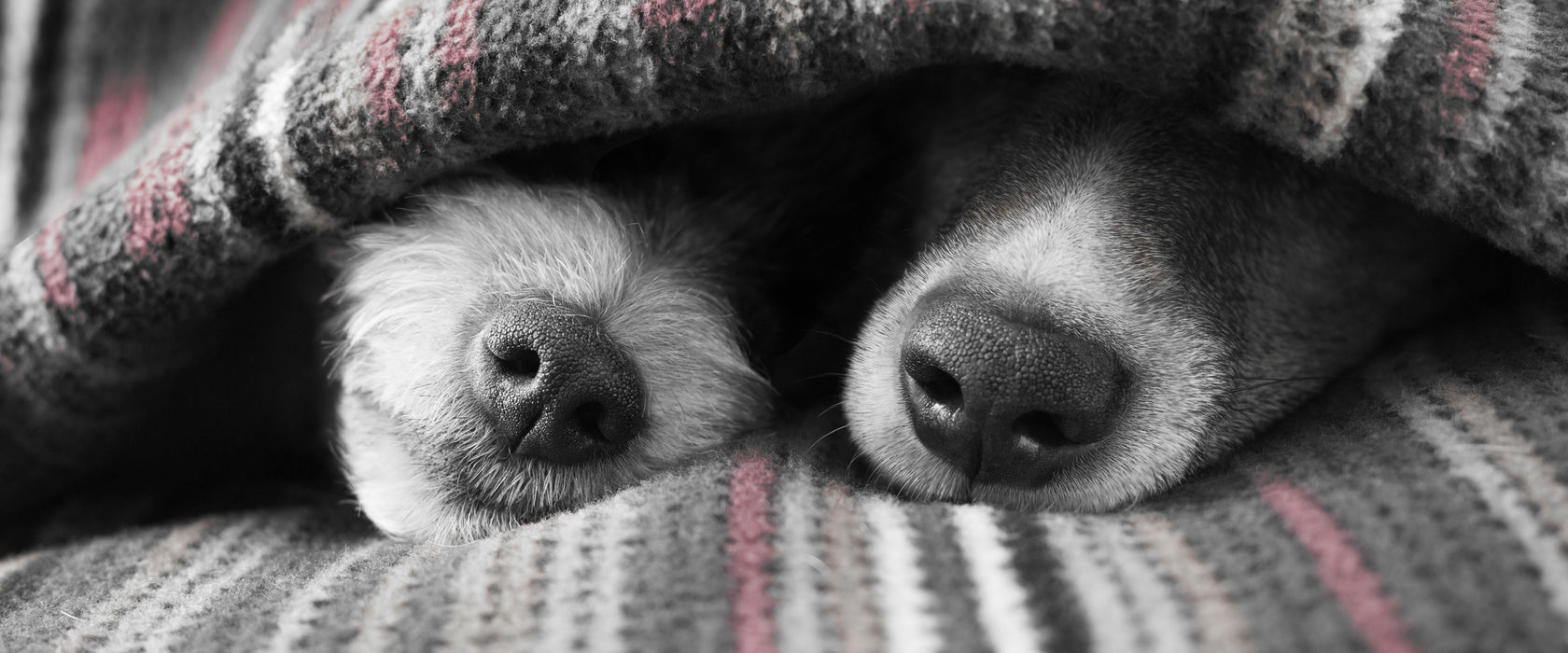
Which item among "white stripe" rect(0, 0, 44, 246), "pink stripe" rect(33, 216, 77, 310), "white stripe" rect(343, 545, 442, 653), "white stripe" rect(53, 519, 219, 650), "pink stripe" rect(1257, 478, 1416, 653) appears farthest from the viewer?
"white stripe" rect(0, 0, 44, 246)

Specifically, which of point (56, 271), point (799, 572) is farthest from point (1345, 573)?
point (56, 271)

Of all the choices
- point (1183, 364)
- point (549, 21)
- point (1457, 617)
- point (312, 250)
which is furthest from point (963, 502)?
point (312, 250)

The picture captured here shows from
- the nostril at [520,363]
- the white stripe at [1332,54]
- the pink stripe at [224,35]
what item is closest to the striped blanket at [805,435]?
the white stripe at [1332,54]

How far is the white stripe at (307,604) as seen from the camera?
55 centimetres

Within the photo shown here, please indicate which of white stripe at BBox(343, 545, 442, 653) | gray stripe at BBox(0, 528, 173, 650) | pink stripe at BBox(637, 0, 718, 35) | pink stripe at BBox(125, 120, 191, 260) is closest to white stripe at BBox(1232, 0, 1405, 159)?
pink stripe at BBox(637, 0, 718, 35)

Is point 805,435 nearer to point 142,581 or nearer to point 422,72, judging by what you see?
point 422,72

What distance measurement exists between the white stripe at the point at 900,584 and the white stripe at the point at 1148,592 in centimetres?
10

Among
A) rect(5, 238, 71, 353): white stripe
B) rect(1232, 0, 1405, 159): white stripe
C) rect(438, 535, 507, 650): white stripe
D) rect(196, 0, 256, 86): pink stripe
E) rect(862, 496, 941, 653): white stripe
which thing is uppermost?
rect(196, 0, 256, 86): pink stripe

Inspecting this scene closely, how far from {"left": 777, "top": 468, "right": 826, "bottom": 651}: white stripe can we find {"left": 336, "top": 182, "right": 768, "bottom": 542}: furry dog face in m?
0.15

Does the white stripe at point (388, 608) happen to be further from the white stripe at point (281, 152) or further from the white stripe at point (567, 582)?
the white stripe at point (281, 152)

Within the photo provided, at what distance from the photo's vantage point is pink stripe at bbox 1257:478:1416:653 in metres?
0.41

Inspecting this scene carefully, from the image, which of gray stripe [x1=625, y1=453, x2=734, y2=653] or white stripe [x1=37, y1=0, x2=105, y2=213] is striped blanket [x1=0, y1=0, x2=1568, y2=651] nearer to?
gray stripe [x1=625, y1=453, x2=734, y2=653]

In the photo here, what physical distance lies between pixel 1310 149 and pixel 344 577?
0.68 metres

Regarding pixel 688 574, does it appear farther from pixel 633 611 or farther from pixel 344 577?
pixel 344 577
